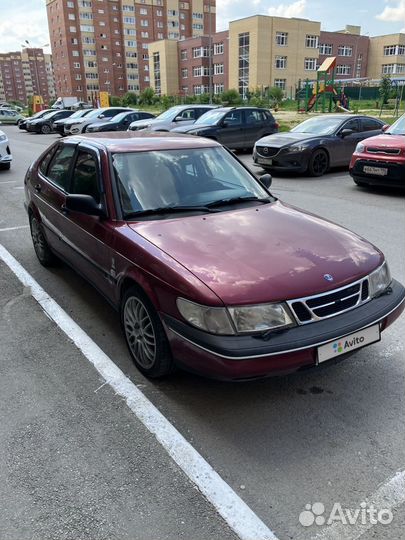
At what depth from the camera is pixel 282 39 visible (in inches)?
2773

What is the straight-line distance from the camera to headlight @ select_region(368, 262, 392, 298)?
2.98m

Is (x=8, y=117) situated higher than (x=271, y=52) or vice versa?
(x=271, y=52)

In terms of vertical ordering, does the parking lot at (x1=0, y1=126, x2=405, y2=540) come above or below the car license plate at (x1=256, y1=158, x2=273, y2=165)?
below

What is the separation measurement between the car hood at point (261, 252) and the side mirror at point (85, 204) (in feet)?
1.22

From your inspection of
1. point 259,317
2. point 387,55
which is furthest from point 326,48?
point 259,317

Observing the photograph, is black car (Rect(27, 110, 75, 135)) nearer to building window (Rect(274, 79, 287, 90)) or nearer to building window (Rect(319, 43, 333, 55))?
building window (Rect(274, 79, 287, 90))

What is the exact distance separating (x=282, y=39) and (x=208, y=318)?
7729cm

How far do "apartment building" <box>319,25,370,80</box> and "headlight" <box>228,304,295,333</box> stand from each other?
84.9m

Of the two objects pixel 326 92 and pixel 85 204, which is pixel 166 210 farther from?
pixel 326 92

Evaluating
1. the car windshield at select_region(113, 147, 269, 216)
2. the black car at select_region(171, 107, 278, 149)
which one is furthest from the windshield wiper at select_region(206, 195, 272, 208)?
the black car at select_region(171, 107, 278, 149)

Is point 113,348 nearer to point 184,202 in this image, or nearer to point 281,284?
point 184,202

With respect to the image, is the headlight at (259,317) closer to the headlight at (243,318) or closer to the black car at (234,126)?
the headlight at (243,318)

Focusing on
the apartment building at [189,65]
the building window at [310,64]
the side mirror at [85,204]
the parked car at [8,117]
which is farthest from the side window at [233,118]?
the building window at [310,64]

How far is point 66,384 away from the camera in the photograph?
3.22m
